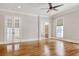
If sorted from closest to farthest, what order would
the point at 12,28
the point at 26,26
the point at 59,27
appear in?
the point at 59,27
the point at 12,28
the point at 26,26

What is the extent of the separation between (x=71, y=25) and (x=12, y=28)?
2.86 meters

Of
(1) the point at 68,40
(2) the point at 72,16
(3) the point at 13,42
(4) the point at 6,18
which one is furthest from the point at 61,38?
(4) the point at 6,18

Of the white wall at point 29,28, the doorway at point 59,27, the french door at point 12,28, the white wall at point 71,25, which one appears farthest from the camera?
the white wall at point 29,28

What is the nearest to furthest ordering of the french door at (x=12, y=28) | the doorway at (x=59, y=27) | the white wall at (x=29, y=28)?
the doorway at (x=59, y=27)
the french door at (x=12, y=28)
the white wall at (x=29, y=28)

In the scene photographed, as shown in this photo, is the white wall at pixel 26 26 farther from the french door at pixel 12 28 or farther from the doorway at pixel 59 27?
the doorway at pixel 59 27

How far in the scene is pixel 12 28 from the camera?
579 cm

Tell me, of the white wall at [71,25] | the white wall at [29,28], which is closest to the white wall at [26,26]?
the white wall at [29,28]

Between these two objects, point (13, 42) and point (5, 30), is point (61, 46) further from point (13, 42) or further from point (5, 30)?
point (5, 30)

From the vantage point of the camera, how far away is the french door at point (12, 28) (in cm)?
551

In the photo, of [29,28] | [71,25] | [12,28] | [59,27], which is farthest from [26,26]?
[71,25]

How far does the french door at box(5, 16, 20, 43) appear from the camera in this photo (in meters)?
5.51

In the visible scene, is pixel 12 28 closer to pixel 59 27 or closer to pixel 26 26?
pixel 26 26

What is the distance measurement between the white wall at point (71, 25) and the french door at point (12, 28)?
2.11 metres

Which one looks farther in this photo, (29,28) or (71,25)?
(29,28)
